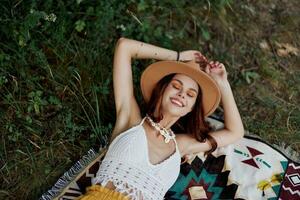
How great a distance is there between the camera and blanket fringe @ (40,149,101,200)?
3354 millimetres

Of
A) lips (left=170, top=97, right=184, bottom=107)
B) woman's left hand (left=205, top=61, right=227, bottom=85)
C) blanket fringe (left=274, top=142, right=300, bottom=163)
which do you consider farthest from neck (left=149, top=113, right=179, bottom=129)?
blanket fringe (left=274, top=142, right=300, bottom=163)

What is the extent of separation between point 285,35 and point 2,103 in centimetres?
229

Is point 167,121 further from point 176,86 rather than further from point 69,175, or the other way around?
point 69,175

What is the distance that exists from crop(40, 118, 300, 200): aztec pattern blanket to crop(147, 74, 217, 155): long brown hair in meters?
0.18

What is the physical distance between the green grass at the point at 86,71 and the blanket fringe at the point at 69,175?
0.08 metres

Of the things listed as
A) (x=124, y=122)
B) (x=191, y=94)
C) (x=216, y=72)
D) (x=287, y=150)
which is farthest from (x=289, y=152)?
(x=124, y=122)

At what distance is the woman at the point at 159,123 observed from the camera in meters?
3.06

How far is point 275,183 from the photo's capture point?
3631mm

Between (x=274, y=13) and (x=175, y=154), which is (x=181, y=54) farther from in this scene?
(x=274, y=13)

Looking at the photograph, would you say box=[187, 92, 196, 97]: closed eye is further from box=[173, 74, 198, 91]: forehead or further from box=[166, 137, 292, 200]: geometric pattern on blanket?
box=[166, 137, 292, 200]: geometric pattern on blanket

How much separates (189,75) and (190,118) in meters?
0.33

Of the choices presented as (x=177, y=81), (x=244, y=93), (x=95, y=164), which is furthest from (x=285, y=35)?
(x=95, y=164)

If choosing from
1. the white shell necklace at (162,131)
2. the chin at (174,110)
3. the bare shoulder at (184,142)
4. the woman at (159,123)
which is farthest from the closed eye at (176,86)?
the bare shoulder at (184,142)

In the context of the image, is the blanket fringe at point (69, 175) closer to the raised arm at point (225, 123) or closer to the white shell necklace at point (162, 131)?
the white shell necklace at point (162, 131)
